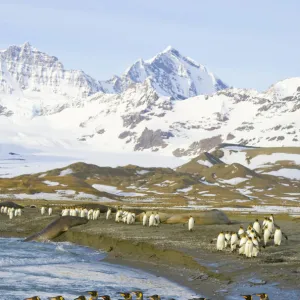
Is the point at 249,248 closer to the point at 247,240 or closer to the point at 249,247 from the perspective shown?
the point at 249,247

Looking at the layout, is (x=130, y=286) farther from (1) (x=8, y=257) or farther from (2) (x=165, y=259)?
(1) (x=8, y=257)

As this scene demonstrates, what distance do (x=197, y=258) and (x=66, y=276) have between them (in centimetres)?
672

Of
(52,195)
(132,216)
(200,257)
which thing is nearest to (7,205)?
(132,216)

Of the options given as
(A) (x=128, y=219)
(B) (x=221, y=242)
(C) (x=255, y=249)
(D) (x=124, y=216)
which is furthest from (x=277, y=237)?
(D) (x=124, y=216)

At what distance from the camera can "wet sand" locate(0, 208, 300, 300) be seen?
24.7 m

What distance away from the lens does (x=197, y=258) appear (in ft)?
101

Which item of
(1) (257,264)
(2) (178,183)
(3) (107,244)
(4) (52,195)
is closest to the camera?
(1) (257,264)

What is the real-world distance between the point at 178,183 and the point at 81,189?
60.5 m

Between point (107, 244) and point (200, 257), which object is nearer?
point (200, 257)

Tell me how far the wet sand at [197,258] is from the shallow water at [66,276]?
105 centimetres

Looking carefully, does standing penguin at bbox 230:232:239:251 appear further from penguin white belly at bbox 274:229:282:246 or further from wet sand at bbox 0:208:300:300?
penguin white belly at bbox 274:229:282:246

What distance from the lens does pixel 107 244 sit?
129 ft

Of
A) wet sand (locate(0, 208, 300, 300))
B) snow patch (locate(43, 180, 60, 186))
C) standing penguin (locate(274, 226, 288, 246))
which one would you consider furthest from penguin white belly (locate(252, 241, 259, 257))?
snow patch (locate(43, 180, 60, 186))

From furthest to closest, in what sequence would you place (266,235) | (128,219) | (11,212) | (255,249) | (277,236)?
(11,212) < (128,219) < (266,235) < (277,236) < (255,249)
